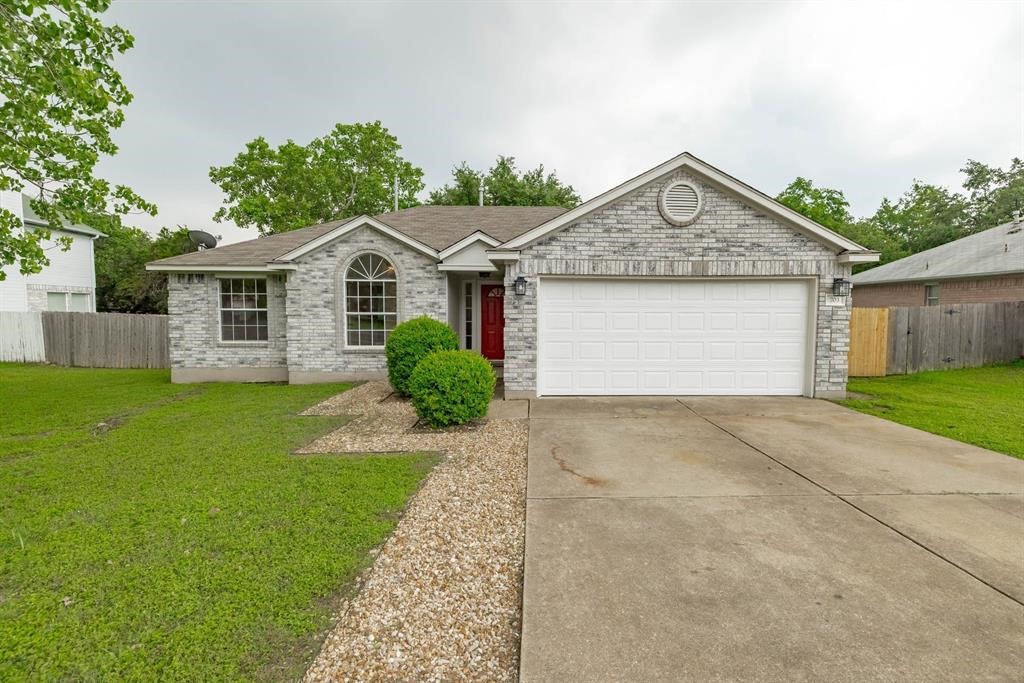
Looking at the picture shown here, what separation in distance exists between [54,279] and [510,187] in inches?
879

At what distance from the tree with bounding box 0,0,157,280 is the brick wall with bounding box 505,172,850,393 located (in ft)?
23.3

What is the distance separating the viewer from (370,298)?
36.5 feet

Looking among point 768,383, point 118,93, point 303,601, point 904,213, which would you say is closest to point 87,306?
point 118,93

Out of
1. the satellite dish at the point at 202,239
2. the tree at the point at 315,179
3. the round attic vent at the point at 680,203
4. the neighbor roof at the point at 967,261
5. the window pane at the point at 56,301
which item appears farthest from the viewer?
the tree at the point at 315,179

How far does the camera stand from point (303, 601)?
107 inches

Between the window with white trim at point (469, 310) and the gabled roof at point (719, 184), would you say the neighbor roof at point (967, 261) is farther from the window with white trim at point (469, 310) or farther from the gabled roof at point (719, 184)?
the window with white trim at point (469, 310)

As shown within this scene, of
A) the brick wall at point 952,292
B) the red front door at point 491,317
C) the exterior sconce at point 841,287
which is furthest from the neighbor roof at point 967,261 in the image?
the red front door at point 491,317

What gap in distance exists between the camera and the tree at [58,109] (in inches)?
244

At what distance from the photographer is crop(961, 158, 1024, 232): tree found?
28531 millimetres

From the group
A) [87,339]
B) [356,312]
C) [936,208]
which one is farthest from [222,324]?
[936,208]

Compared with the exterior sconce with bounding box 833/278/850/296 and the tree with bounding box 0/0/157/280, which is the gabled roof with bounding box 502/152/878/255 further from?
the tree with bounding box 0/0/157/280

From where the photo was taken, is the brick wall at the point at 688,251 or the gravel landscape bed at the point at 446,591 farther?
the brick wall at the point at 688,251

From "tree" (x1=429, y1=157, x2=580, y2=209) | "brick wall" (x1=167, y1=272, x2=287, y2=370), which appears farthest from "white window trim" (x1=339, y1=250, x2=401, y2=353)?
"tree" (x1=429, y1=157, x2=580, y2=209)

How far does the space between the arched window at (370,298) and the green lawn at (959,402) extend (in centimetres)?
1000
